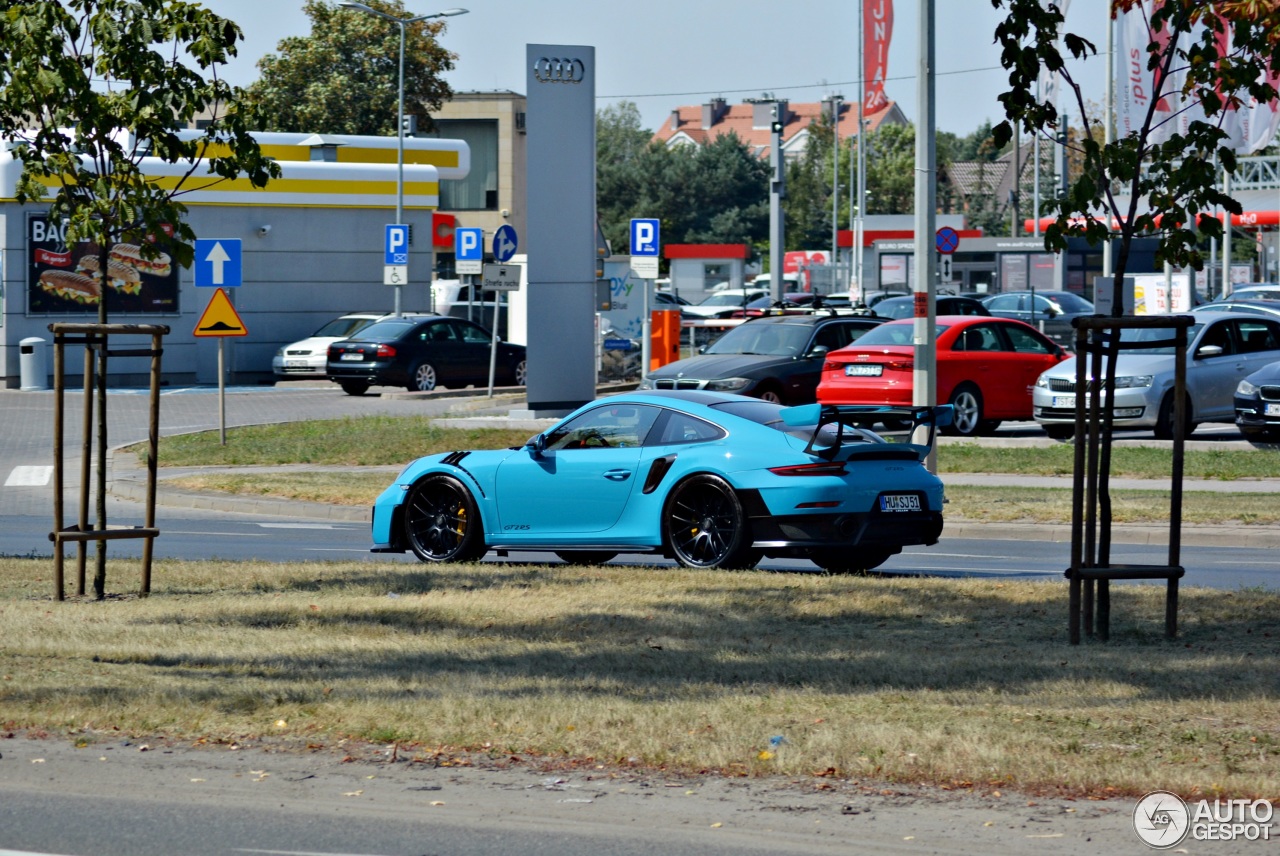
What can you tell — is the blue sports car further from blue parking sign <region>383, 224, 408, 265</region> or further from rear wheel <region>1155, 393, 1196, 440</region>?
blue parking sign <region>383, 224, 408, 265</region>

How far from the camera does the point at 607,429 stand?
13.5m

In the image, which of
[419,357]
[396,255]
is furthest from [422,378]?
[396,255]

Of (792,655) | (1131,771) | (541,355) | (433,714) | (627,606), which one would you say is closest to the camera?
(1131,771)

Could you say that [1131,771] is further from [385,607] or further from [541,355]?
[541,355]

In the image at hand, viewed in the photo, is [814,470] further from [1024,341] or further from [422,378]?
[422,378]

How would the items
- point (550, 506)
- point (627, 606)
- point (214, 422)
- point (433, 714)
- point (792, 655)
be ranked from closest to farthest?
point (433, 714) < point (792, 655) < point (627, 606) < point (550, 506) < point (214, 422)

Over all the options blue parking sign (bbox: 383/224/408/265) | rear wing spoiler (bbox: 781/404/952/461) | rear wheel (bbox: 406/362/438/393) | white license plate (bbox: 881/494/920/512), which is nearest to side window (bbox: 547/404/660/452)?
rear wing spoiler (bbox: 781/404/952/461)

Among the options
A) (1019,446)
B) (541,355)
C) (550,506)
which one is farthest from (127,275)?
(550,506)

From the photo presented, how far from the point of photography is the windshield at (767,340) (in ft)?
86.9

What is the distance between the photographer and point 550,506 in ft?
43.8

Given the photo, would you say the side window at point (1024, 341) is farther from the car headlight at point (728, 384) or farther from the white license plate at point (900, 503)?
the white license plate at point (900, 503)

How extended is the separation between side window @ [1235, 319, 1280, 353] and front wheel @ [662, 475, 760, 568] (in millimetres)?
14109

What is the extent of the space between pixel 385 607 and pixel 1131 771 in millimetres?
5464

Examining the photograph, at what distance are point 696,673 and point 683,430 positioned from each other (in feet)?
15.1
